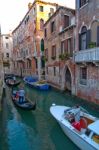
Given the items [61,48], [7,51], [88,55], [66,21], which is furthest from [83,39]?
[7,51]

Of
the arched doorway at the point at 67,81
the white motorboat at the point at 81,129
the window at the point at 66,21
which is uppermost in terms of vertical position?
the window at the point at 66,21

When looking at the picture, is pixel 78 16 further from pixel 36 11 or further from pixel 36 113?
pixel 36 11

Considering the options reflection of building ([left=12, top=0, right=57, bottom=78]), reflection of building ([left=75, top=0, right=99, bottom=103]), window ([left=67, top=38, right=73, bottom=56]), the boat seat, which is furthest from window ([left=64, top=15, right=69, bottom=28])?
the boat seat

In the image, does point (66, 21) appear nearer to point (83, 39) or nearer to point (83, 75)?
point (83, 39)

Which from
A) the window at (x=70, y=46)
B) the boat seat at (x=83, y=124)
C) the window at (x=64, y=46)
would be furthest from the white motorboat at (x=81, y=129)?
the window at (x=64, y=46)

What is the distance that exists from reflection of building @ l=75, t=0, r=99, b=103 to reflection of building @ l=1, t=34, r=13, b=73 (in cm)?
2927

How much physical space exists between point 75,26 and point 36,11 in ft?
36.0

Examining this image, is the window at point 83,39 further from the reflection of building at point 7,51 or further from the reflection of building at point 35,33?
the reflection of building at point 7,51

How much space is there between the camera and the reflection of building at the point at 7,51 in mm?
40453

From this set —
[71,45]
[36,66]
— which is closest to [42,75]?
[36,66]

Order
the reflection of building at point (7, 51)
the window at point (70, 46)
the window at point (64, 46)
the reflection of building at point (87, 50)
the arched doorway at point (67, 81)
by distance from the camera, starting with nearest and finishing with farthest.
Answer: the reflection of building at point (87, 50), the window at point (70, 46), the window at point (64, 46), the arched doorway at point (67, 81), the reflection of building at point (7, 51)

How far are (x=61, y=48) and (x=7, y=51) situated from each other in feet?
88.1

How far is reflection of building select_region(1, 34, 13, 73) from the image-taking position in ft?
133

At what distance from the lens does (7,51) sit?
4119 cm
